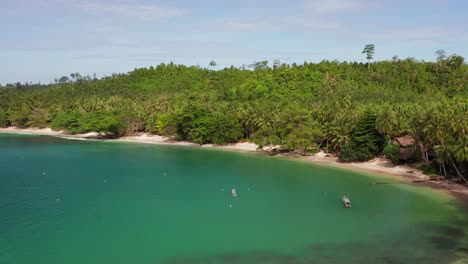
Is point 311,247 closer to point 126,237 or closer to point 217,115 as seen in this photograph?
point 126,237

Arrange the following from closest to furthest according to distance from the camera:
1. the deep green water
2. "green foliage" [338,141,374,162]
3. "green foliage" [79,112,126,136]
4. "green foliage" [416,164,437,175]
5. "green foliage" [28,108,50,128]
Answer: the deep green water → "green foliage" [416,164,437,175] → "green foliage" [338,141,374,162] → "green foliage" [79,112,126,136] → "green foliage" [28,108,50,128]

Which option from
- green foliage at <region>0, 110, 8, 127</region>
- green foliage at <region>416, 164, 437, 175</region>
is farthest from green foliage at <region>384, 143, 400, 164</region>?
green foliage at <region>0, 110, 8, 127</region>

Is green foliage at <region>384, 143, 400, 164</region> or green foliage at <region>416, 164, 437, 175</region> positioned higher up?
green foliage at <region>384, 143, 400, 164</region>

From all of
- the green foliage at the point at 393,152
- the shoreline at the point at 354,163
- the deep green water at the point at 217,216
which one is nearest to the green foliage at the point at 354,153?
the shoreline at the point at 354,163

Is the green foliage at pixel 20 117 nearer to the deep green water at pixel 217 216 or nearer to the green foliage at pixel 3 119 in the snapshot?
the green foliage at pixel 3 119

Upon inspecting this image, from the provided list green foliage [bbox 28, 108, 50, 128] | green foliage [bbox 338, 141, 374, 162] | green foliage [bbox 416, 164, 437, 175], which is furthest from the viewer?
green foliage [bbox 28, 108, 50, 128]

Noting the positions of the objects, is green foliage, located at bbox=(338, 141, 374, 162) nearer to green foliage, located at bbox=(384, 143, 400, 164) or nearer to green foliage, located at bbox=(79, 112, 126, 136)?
green foliage, located at bbox=(384, 143, 400, 164)
